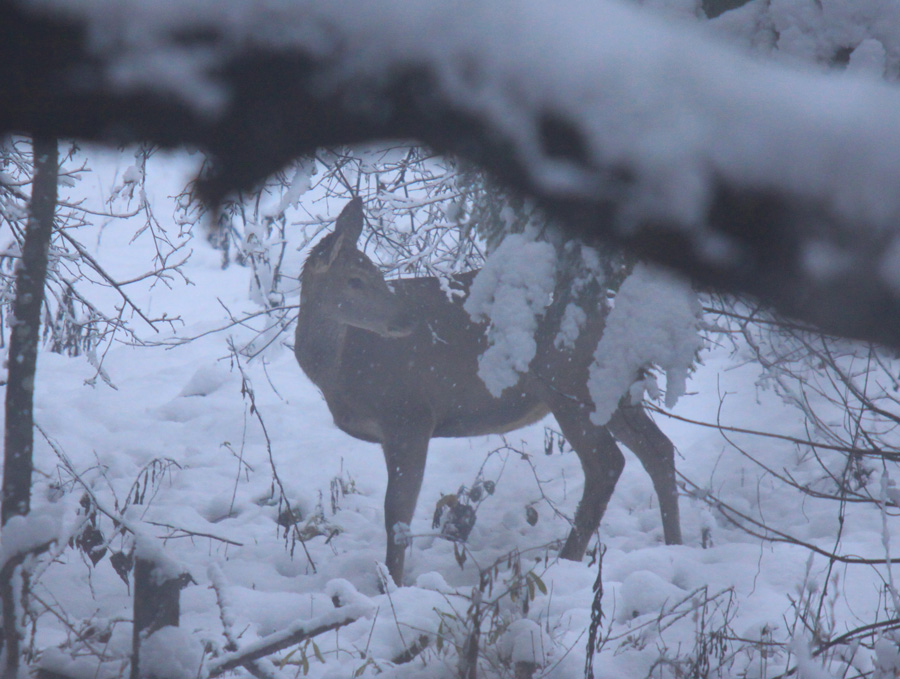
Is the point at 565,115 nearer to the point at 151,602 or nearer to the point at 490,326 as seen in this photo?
the point at 151,602

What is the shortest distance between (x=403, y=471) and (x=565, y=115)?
168 inches

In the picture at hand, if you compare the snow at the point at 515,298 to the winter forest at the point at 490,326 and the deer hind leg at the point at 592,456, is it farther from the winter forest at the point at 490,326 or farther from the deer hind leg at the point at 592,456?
the deer hind leg at the point at 592,456

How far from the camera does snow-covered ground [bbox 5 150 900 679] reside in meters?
2.40

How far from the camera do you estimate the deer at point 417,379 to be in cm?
473

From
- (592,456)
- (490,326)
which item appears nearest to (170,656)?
(490,326)

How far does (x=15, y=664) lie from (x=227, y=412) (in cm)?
593

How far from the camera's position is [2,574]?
1.72m

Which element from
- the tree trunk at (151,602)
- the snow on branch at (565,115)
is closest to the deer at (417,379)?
the tree trunk at (151,602)

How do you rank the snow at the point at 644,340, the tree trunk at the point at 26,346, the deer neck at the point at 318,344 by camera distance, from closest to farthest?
the tree trunk at the point at 26,346 → the snow at the point at 644,340 → the deer neck at the point at 318,344

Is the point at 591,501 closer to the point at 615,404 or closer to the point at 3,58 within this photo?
the point at 615,404

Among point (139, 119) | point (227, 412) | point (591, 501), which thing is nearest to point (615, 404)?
point (139, 119)

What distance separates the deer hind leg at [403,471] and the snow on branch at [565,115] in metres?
4.06

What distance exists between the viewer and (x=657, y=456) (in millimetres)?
4887

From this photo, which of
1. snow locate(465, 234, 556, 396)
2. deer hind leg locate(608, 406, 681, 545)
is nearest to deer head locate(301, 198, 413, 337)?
deer hind leg locate(608, 406, 681, 545)
